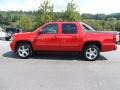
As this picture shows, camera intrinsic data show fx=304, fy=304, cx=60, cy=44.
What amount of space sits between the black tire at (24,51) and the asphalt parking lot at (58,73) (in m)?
0.27

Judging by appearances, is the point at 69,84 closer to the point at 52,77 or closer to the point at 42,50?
the point at 52,77

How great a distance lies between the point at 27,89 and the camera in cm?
749

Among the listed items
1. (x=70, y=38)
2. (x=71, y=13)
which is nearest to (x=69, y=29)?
(x=70, y=38)

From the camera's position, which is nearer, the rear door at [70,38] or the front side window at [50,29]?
the rear door at [70,38]

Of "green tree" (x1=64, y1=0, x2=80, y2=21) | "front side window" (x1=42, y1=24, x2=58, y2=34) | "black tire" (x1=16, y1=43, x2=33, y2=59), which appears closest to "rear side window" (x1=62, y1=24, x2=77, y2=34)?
"front side window" (x1=42, y1=24, x2=58, y2=34)

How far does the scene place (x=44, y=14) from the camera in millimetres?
→ 37750

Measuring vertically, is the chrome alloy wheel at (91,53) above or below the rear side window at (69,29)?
below

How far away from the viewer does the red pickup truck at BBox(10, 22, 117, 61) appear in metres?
12.9

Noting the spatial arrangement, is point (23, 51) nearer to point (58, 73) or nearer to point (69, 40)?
point (69, 40)

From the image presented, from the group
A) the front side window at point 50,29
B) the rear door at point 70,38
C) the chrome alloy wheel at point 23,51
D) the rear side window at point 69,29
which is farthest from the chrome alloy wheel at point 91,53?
the chrome alloy wheel at point 23,51

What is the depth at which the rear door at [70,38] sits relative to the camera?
42.2 feet

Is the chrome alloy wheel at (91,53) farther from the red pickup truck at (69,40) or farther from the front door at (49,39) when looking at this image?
the front door at (49,39)

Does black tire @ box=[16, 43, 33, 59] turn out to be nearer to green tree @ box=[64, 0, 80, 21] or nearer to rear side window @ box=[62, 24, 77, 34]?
rear side window @ box=[62, 24, 77, 34]

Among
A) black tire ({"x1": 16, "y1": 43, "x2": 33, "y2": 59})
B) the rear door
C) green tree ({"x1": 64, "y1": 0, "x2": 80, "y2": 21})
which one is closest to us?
the rear door
